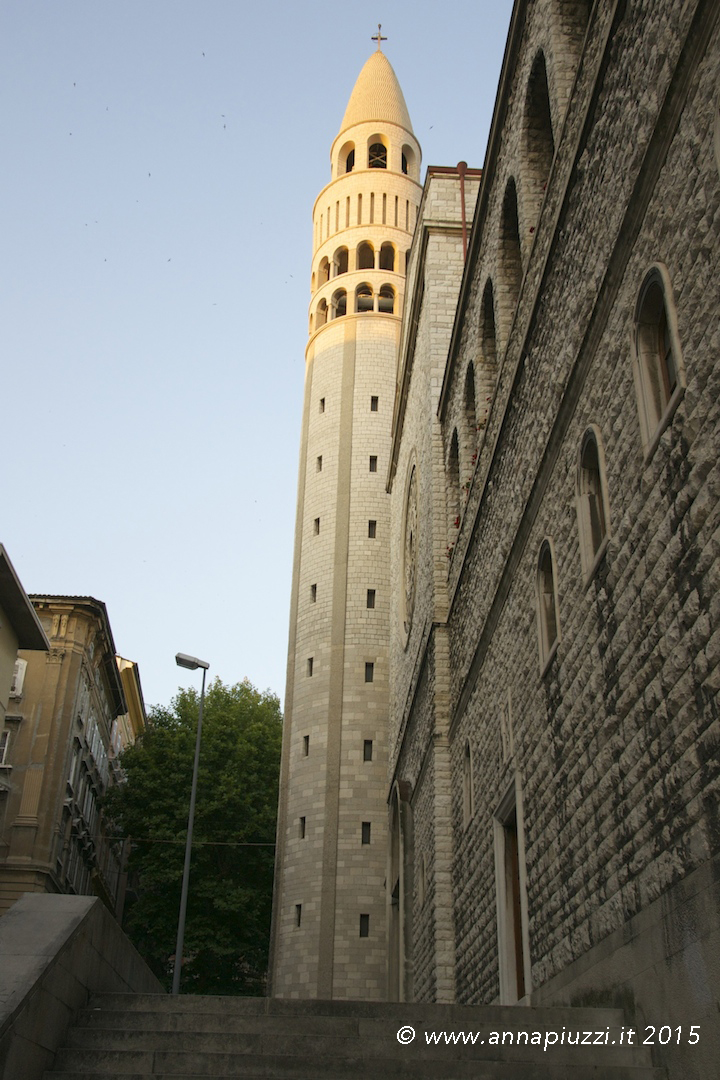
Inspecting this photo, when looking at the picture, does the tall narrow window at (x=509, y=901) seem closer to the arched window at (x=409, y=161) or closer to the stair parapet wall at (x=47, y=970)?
the stair parapet wall at (x=47, y=970)

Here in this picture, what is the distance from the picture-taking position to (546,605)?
10.9 metres

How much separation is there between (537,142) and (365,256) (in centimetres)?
3014

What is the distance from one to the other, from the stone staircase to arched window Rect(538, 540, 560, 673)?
12.0ft

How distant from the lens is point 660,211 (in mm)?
7492

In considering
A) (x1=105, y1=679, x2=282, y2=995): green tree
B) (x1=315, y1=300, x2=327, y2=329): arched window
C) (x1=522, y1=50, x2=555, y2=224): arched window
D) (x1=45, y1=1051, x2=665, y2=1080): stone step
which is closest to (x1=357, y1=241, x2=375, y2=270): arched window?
(x1=315, y1=300, x2=327, y2=329): arched window

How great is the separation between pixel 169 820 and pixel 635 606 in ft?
98.2

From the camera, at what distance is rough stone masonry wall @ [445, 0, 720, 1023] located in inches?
263

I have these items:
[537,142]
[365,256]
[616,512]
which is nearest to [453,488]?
[537,142]

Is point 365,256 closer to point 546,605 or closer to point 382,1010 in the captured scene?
point 546,605

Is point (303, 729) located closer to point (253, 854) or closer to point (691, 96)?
point (253, 854)

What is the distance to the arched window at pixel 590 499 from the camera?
29.6 feet

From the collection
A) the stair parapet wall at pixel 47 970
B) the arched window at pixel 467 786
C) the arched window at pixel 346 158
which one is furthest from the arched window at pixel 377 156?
the stair parapet wall at pixel 47 970

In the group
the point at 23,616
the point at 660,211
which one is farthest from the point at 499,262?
the point at 23,616

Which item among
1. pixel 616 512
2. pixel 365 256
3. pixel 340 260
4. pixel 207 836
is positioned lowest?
pixel 616 512
